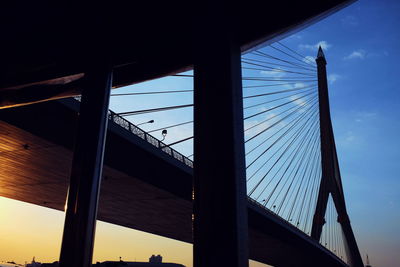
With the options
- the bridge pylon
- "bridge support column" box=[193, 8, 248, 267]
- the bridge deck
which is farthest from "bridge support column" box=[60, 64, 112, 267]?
the bridge pylon

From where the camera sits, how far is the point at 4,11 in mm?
4867

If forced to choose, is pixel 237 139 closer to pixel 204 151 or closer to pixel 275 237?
pixel 204 151

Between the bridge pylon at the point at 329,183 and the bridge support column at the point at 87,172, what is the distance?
83.8 feet

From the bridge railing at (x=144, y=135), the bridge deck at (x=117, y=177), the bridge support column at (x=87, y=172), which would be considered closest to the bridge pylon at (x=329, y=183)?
A: the bridge deck at (x=117, y=177)

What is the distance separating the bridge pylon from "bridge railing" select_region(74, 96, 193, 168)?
12.2 metres

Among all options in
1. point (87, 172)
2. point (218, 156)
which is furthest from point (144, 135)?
point (218, 156)

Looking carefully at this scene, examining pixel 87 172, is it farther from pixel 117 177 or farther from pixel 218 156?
pixel 117 177

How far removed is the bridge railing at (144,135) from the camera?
52.9 ft

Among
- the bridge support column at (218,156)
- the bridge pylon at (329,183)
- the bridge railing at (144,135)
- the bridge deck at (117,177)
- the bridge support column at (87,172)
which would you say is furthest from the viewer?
the bridge pylon at (329,183)

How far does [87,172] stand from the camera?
13.2 ft

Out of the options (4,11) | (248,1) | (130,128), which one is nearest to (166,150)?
(130,128)

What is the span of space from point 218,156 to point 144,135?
14.8 m

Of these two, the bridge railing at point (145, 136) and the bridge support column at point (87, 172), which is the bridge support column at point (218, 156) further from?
the bridge railing at point (145, 136)

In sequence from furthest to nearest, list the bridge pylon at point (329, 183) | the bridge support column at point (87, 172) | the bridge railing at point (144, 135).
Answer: the bridge pylon at point (329, 183)
the bridge railing at point (144, 135)
the bridge support column at point (87, 172)
